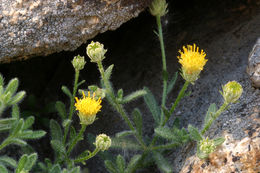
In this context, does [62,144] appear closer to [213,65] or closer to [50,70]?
[50,70]

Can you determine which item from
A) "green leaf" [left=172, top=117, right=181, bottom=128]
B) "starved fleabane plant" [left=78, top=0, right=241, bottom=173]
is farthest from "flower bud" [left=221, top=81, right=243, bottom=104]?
"green leaf" [left=172, top=117, right=181, bottom=128]

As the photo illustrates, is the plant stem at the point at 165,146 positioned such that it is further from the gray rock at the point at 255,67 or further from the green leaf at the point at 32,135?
the green leaf at the point at 32,135

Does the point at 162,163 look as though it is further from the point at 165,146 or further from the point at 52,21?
the point at 52,21

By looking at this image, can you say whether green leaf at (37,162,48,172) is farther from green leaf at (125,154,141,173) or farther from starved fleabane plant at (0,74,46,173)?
green leaf at (125,154,141,173)

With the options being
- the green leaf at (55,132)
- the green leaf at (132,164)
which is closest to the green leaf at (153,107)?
the green leaf at (132,164)

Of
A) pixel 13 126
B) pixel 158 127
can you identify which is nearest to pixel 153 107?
pixel 158 127

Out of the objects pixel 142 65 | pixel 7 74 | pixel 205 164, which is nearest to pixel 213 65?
pixel 142 65
